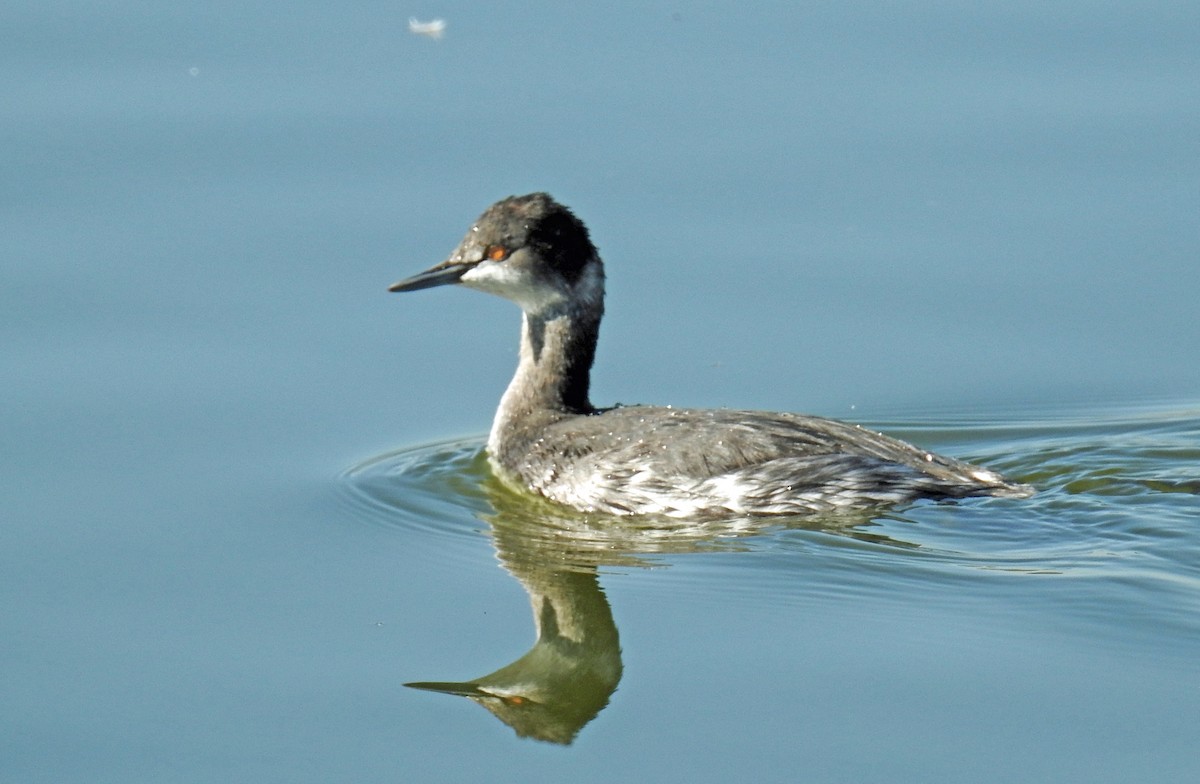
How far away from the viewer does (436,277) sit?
430 inches

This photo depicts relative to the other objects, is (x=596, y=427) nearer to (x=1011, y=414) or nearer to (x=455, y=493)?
(x=455, y=493)

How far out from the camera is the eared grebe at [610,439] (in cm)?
1012

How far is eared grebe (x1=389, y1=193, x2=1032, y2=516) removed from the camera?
10117 mm

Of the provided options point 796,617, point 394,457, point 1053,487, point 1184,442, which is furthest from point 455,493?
point 1184,442

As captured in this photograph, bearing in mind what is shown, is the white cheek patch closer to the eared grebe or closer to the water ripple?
the eared grebe

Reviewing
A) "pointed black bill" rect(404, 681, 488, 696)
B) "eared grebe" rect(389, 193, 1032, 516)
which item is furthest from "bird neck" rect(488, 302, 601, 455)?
"pointed black bill" rect(404, 681, 488, 696)

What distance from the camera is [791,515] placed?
33.4ft

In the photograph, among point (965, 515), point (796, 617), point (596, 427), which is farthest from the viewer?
point (596, 427)

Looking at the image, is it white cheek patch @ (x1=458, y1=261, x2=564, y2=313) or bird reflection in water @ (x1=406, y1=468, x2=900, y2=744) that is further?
white cheek patch @ (x1=458, y1=261, x2=564, y2=313)

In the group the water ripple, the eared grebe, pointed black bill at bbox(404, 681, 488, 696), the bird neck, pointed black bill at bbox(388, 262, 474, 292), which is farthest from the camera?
the bird neck

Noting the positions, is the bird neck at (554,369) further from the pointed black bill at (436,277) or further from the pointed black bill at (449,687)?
the pointed black bill at (449,687)

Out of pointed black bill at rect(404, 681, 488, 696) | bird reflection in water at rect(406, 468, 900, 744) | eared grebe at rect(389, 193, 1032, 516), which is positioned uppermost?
eared grebe at rect(389, 193, 1032, 516)

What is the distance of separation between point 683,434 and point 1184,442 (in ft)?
8.78

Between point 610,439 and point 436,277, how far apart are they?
1.31m
